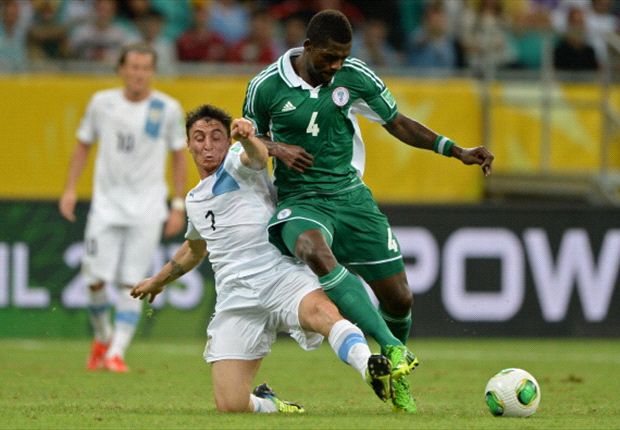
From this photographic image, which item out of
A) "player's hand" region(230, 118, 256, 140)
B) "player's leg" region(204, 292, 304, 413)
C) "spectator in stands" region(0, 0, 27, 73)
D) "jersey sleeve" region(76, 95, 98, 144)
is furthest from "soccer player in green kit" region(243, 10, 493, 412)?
"spectator in stands" region(0, 0, 27, 73)

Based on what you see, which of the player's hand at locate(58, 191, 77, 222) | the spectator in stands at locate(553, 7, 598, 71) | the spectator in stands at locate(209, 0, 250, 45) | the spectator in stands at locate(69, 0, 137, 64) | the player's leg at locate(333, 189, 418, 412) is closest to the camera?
the player's leg at locate(333, 189, 418, 412)

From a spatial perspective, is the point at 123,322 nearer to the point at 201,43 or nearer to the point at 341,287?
the point at 341,287

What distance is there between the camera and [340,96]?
332 inches

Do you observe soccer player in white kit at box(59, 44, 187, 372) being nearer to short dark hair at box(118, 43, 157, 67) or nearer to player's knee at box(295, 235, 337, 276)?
short dark hair at box(118, 43, 157, 67)

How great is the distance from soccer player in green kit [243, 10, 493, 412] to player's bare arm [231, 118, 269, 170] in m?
0.19

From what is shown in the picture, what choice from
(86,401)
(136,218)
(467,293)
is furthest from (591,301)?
(86,401)

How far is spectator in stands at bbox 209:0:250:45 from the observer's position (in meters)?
16.7

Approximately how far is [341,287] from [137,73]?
4.86m

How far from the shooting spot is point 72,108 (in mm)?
15953

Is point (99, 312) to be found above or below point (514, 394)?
below

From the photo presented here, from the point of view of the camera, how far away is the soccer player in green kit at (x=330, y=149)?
7965 millimetres

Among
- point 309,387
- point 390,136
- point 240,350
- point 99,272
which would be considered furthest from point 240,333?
point 390,136

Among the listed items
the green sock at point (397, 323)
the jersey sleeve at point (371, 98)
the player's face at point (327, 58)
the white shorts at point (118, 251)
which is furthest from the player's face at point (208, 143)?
the white shorts at point (118, 251)

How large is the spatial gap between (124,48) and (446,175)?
598cm
